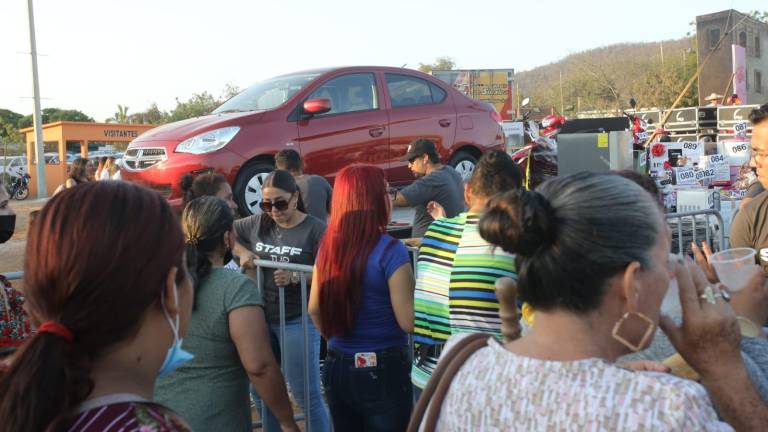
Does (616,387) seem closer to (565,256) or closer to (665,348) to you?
(565,256)

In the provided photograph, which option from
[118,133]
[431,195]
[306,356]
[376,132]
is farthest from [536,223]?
[118,133]

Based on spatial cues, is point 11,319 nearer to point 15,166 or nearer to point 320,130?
point 320,130

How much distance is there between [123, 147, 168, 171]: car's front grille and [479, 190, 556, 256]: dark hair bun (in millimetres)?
6282

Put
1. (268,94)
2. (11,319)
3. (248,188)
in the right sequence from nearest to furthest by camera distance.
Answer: (11,319), (248,188), (268,94)

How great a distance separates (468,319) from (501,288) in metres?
1.12

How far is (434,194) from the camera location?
5.75 meters

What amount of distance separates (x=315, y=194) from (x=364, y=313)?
9.20ft

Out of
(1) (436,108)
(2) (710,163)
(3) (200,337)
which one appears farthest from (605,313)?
(2) (710,163)

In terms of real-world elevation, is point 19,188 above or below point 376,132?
below

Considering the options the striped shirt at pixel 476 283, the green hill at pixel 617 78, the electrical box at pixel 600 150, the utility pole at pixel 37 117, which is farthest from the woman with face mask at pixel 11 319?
the utility pole at pixel 37 117

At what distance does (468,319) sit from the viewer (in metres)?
2.71

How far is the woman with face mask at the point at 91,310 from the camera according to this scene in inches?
50.9

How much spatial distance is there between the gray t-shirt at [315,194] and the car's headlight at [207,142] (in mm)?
1768

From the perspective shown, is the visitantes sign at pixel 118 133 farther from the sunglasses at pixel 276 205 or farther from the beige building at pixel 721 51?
the sunglasses at pixel 276 205
